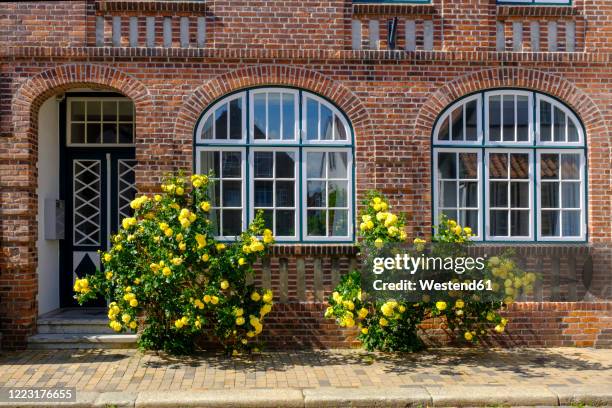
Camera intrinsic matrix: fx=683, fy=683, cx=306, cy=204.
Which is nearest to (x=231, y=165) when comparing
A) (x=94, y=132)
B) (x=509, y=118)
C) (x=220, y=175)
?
(x=220, y=175)

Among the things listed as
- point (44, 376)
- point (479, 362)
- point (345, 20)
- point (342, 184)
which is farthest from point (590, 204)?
point (44, 376)

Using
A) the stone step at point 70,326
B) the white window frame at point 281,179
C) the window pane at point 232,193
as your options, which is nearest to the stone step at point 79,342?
the stone step at point 70,326

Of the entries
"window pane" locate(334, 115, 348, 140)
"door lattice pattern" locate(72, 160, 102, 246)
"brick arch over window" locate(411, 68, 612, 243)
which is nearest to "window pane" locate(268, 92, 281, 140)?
"window pane" locate(334, 115, 348, 140)

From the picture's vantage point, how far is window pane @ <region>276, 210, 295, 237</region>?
958cm

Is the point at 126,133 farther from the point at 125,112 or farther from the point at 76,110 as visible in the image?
the point at 76,110

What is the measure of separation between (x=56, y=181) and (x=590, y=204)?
25.8ft

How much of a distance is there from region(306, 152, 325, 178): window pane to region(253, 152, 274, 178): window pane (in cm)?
51

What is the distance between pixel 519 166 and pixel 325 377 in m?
4.22

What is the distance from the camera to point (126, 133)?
1068 cm

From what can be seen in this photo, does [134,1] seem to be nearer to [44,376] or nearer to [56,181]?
[56,181]

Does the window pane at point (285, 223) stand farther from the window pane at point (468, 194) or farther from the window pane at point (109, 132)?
the window pane at point (109, 132)

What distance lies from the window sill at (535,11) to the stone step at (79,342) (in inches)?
270

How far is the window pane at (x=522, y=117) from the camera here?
9.76 m

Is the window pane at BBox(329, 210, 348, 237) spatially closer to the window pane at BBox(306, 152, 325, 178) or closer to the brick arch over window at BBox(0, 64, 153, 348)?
the window pane at BBox(306, 152, 325, 178)
